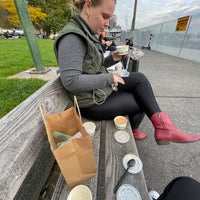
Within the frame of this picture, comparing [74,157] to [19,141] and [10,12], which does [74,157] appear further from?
[10,12]

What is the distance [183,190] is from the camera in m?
0.60

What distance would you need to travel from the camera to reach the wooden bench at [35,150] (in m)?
0.57

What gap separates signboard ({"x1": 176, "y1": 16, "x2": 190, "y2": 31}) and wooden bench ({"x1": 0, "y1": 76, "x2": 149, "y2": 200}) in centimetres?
889

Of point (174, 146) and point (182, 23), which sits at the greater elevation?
point (182, 23)

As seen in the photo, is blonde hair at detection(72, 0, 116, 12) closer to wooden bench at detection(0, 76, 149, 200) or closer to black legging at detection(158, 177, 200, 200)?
wooden bench at detection(0, 76, 149, 200)

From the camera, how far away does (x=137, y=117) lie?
5.11ft

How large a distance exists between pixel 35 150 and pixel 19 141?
0.42 ft

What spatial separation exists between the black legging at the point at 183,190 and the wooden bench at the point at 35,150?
170 mm

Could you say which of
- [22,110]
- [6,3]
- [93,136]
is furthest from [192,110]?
[6,3]

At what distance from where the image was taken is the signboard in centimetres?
753

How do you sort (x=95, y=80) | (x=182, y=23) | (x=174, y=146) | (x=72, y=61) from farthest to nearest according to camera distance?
1. (x=182, y=23)
2. (x=174, y=146)
3. (x=95, y=80)
4. (x=72, y=61)

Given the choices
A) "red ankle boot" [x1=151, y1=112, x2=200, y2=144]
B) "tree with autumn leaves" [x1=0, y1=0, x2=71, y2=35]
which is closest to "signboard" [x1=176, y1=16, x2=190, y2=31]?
"red ankle boot" [x1=151, y1=112, x2=200, y2=144]

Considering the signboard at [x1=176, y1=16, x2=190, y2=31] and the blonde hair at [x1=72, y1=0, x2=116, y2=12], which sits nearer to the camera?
the blonde hair at [x1=72, y1=0, x2=116, y2=12]

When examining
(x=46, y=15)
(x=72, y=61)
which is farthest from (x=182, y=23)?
(x=46, y=15)
